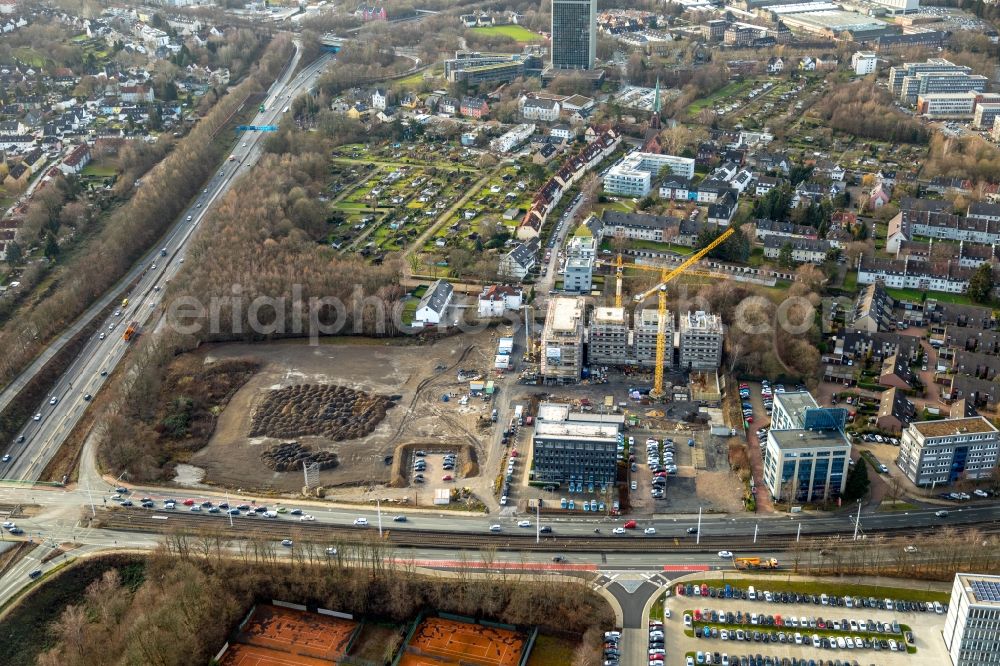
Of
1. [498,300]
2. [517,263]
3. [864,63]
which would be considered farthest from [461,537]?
[864,63]

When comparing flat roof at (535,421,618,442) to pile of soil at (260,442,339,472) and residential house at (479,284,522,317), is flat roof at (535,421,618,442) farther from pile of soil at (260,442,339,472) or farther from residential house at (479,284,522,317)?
residential house at (479,284,522,317)

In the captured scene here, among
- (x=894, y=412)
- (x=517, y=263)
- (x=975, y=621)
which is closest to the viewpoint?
(x=975, y=621)

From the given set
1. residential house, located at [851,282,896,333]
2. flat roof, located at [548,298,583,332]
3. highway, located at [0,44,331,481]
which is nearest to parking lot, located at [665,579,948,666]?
flat roof, located at [548,298,583,332]

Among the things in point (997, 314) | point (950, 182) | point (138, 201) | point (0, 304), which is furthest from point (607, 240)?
point (0, 304)

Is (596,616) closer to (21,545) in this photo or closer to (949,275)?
(21,545)

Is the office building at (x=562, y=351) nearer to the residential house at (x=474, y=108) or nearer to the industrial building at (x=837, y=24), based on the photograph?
the residential house at (x=474, y=108)

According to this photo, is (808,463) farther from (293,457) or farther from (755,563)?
(293,457)
